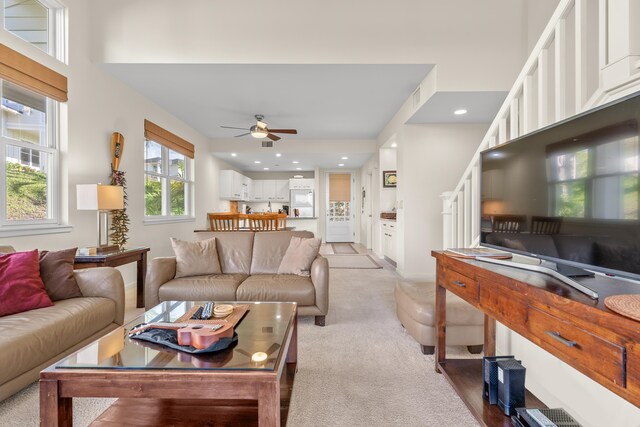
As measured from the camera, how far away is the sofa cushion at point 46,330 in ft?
5.07

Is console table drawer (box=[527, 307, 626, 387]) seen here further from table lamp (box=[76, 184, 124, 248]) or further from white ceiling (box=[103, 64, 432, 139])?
table lamp (box=[76, 184, 124, 248])

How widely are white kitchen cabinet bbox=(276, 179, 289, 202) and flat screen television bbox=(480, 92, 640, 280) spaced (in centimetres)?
840

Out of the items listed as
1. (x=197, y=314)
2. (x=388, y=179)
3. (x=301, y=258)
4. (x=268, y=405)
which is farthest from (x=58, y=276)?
(x=388, y=179)

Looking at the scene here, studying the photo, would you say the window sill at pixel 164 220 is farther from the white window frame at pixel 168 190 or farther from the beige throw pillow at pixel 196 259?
the beige throw pillow at pixel 196 259

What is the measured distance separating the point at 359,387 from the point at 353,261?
177 inches

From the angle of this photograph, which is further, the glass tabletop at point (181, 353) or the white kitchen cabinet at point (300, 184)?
the white kitchen cabinet at point (300, 184)

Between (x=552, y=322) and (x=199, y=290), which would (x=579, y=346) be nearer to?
(x=552, y=322)

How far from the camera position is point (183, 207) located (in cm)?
610

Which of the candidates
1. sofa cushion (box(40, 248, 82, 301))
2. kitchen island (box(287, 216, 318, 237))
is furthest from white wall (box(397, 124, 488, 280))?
kitchen island (box(287, 216, 318, 237))

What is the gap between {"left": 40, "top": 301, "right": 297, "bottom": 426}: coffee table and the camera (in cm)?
114

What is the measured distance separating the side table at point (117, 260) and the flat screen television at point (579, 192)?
3.12 m

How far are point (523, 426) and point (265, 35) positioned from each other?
395 centimetres

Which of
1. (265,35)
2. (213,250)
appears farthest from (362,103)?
(213,250)

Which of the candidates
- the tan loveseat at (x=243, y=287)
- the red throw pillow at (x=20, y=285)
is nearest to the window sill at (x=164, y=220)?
the tan loveseat at (x=243, y=287)
